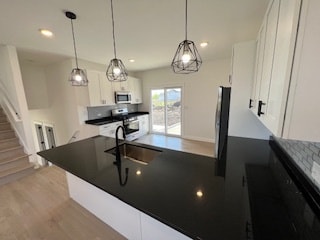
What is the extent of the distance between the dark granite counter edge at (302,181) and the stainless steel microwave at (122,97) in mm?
4182

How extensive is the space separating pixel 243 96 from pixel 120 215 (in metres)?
2.13

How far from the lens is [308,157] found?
3.81 ft

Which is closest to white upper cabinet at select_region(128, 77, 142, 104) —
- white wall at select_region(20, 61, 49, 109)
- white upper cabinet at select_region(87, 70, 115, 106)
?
white upper cabinet at select_region(87, 70, 115, 106)

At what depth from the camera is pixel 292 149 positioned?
1453mm

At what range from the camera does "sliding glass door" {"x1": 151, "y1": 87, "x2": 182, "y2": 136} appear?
17.7 ft

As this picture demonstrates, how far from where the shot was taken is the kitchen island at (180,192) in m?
0.76

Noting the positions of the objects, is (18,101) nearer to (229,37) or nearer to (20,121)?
(20,121)

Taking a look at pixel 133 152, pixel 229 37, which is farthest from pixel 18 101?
pixel 229 37

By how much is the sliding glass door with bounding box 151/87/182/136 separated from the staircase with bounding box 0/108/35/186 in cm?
405

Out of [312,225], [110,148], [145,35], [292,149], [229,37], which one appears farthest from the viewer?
[229,37]

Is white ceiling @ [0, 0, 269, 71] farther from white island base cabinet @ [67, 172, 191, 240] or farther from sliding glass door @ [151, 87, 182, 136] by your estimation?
sliding glass door @ [151, 87, 182, 136]

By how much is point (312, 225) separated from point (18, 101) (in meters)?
4.47

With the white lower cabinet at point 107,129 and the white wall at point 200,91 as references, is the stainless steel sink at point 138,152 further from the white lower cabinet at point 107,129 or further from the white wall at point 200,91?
the white wall at point 200,91

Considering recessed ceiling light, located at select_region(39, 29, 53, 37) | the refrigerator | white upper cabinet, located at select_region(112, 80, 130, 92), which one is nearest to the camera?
the refrigerator
